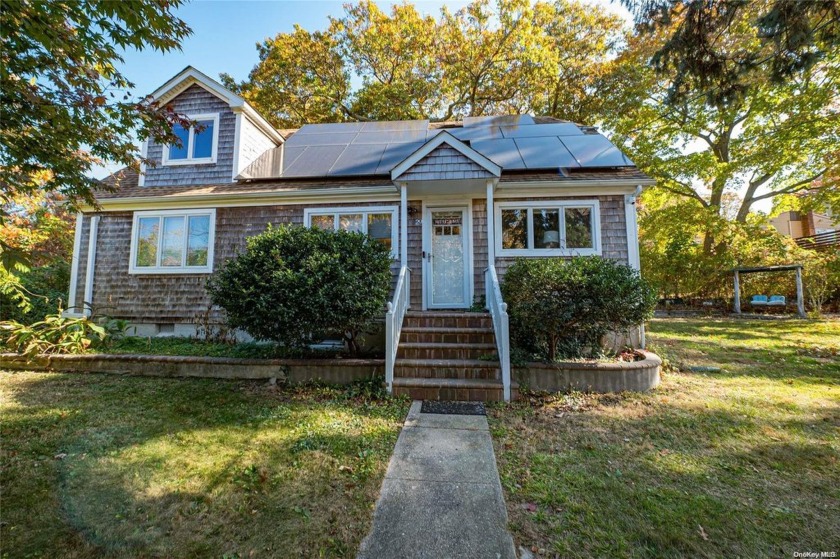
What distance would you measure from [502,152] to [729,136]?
49.5ft

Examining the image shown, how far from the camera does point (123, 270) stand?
7.87 metres

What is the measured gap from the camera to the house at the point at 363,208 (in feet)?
22.4

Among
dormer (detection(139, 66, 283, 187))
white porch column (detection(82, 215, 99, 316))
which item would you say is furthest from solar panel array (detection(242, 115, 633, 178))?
white porch column (detection(82, 215, 99, 316))

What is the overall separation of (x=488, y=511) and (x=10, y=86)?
581 centimetres

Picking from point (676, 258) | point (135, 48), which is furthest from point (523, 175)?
point (676, 258)

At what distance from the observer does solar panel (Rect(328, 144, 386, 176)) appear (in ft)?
25.9

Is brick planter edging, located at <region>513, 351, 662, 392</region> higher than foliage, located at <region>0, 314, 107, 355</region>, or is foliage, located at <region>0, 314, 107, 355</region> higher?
foliage, located at <region>0, 314, 107, 355</region>

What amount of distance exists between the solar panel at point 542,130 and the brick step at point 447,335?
5.71 m

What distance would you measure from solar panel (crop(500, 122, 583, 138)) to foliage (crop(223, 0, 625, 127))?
7998 millimetres

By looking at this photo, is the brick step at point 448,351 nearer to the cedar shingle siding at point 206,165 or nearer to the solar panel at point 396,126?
the cedar shingle siding at point 206,165

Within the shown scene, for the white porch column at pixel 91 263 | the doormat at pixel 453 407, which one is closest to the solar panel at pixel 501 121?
the doormat at pixel 453 407

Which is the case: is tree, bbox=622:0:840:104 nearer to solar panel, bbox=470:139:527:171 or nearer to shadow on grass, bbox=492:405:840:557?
solar panel, bbox=470:139:527:171

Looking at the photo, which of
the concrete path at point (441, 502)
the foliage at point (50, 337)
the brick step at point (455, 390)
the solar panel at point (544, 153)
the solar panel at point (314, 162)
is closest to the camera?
the concrete path at point (441, 502)

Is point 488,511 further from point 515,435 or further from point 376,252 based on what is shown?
point 376,252
